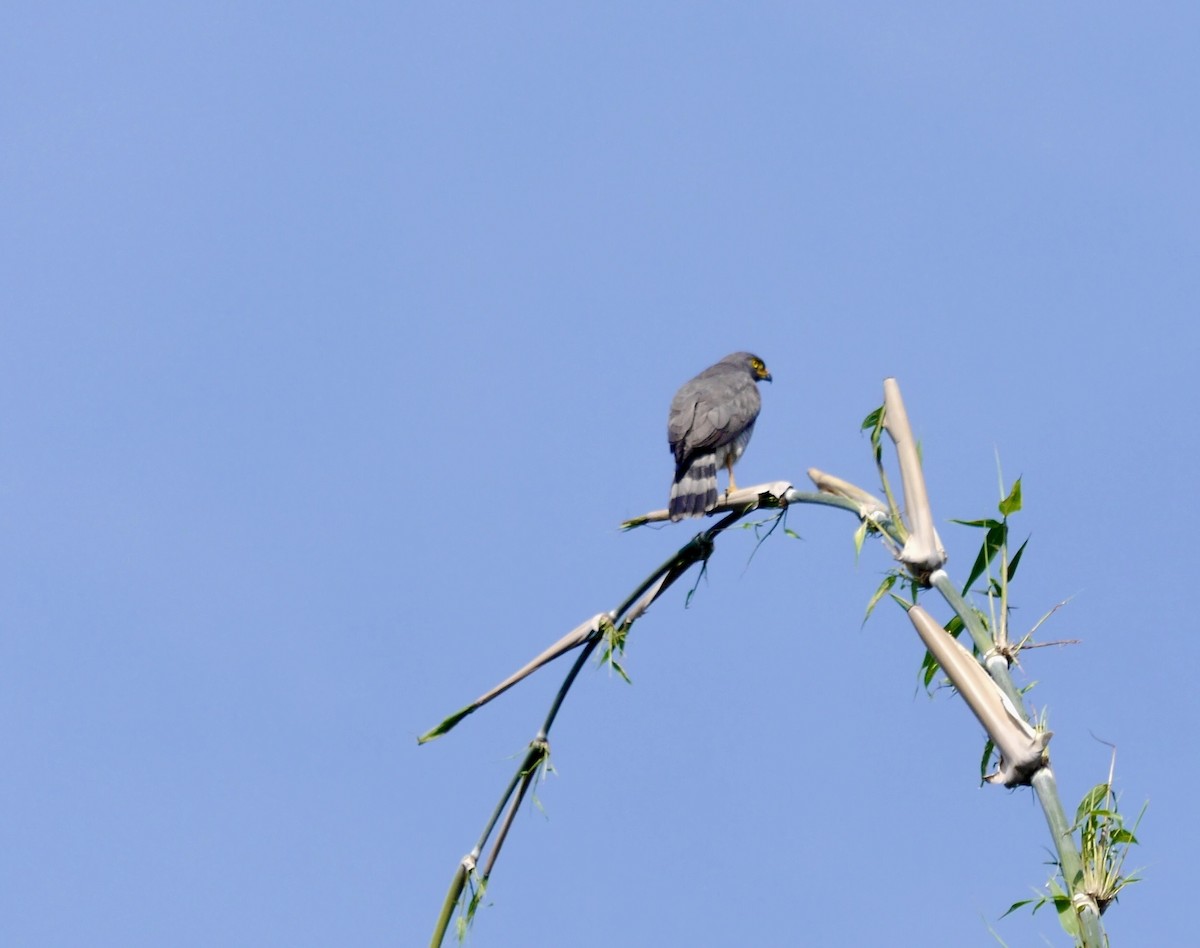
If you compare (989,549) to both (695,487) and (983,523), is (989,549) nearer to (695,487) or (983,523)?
(983,523)

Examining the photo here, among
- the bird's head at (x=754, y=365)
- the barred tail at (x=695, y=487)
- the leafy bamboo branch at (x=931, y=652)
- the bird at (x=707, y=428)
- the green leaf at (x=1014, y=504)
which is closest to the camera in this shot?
the leafy bamboo branch at (x=931, y=652)

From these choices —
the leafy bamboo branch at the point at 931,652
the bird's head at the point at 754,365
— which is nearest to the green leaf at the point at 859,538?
the leafy bamboo branch at the point at 931,652

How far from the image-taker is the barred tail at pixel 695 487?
22.6 feet

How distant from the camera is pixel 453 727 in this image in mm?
3994

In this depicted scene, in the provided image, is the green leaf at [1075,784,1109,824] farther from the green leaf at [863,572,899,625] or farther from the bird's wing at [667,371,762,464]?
the bird's wing at [667,371,762,464]

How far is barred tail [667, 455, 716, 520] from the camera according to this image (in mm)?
6887

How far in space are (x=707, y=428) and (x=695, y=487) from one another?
32.9 inches

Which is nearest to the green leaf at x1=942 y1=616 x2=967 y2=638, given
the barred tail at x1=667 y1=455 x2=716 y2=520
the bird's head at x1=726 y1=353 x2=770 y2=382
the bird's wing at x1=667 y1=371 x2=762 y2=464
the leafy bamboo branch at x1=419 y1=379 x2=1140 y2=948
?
the leafy bamboo branch at x1=419 y1=379 x2=1140 y2=948

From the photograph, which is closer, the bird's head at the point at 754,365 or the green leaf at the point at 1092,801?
the green leaf at the point at 1092,801

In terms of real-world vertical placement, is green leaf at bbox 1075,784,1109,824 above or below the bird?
below

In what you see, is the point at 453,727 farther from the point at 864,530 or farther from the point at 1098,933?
the point at 1098,933

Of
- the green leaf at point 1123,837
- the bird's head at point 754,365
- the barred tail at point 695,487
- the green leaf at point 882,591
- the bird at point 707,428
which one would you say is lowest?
the green leaf at point 1123,837

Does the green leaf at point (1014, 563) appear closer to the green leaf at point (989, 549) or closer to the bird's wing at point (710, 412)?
the green leaf at point (989, 549)

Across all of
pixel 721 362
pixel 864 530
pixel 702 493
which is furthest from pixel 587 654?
pixel 721 362
